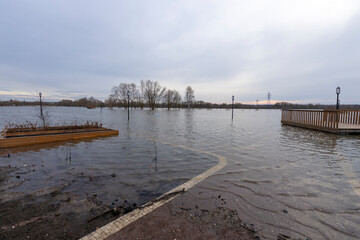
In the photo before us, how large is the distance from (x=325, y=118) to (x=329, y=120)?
0.80 meters

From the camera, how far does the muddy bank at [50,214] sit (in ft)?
9.02

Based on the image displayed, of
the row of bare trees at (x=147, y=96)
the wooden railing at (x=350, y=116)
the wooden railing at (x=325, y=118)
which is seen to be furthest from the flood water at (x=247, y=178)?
the row of bare trees at (x=147, y=96)

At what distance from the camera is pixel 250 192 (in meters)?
4.29

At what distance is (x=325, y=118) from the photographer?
1499cm

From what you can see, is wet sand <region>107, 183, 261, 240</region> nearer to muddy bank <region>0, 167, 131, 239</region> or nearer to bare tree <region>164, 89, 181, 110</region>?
muddy bank <region>0, 167, 131, 239</region>

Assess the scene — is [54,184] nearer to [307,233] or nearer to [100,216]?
[100,216]

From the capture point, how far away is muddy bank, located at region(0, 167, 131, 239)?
9.02 feet

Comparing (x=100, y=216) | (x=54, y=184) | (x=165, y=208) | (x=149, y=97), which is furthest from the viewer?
(x=149, y=97)

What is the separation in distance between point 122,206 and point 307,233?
10.7ft

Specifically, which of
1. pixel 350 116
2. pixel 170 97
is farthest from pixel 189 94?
pixel 350 116

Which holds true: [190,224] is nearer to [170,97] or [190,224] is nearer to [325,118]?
[325,118]

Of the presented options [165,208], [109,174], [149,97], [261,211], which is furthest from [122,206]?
[149,97]

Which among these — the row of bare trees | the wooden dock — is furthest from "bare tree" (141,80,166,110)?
the wooden dock

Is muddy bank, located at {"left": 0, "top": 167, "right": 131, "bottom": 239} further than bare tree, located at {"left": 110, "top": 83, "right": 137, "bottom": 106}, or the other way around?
bare tree, located at {"left": 110, "top": 83, "right": 137, "bottom": 106}
